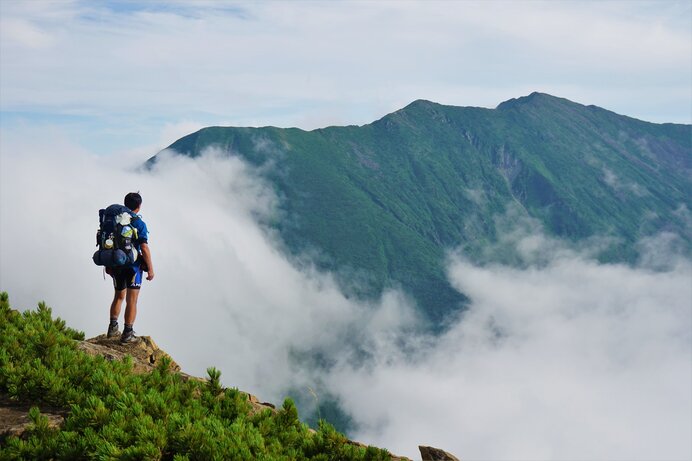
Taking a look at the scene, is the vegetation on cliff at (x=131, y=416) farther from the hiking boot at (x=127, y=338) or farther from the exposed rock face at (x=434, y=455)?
the hiking boot at (x=127, y=338)

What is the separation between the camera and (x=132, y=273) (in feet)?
54.9

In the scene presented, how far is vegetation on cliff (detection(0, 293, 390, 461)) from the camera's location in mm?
8672

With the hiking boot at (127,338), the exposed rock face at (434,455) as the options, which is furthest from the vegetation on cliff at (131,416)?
the hiking boot at (127,338)

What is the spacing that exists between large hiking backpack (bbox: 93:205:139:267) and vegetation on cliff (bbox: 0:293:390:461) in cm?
308

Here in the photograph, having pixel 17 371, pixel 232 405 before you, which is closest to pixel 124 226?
pixel 17 371

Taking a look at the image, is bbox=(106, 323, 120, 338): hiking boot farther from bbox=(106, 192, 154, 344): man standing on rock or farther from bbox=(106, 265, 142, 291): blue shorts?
bbox=(106, 265, 142, 291): blue shorts

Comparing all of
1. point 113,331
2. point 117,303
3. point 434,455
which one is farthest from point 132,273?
point 434,455

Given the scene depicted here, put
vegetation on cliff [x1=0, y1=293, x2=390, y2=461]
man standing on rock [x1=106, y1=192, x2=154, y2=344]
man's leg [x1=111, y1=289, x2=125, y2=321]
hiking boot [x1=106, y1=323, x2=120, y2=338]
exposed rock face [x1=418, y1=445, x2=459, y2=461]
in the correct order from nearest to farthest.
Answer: vegetation on cliff [x1=0, y1=293, x2=390, y2=461]
exposed rock face [x1=418, y1=445, x2=459, y2=461]
man standing on rock [x1=106, y1=192, x2=154, y2=344]
man's leg [x1=111, y1=289, x2=125, y2=321]
hiking boot [x1=106, y1=323, x2=120, y2=338]

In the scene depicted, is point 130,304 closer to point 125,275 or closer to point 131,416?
point 125,275

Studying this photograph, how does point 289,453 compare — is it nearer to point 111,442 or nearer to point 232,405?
point 232,405

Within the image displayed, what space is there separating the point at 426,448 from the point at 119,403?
20.0ft

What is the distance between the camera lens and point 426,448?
12.1 metres

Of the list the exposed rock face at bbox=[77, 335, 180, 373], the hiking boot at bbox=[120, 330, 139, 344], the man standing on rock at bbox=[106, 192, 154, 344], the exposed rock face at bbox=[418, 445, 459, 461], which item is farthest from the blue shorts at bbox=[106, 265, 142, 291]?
the exposed rock face at bbox=[418, 445, 459, 461]

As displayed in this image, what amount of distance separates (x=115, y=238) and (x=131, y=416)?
784cm
